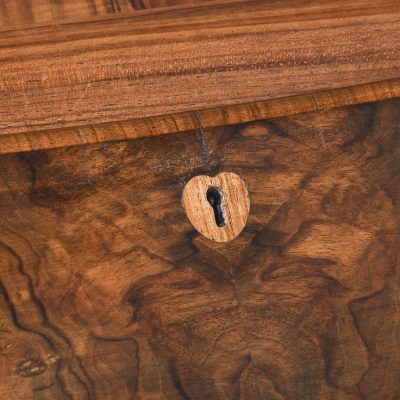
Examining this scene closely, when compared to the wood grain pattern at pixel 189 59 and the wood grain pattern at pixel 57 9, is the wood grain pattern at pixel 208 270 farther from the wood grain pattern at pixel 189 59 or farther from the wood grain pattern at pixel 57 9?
the wood grain pattern at pixel 57 9

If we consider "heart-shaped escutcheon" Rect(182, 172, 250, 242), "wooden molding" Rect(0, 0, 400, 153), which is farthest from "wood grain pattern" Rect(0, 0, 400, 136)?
"heart-shaped escutcheon" Rect(182, 172, 250, 242)

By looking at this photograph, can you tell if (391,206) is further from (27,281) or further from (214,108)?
(27,281)

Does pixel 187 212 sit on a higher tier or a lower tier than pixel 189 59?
lower

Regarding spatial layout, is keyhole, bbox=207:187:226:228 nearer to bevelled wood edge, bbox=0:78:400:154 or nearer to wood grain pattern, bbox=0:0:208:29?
bevelled wood edge, bbox=0:78:400:154

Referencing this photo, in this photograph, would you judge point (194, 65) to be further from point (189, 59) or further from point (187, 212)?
point (187, 212)

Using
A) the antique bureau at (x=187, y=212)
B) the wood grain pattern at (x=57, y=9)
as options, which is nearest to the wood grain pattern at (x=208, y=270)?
the antique bureau at (x=187, y=212)

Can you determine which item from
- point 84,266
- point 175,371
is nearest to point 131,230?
point 84,266

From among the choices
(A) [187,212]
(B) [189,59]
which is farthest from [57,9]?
(A) [187,212]
